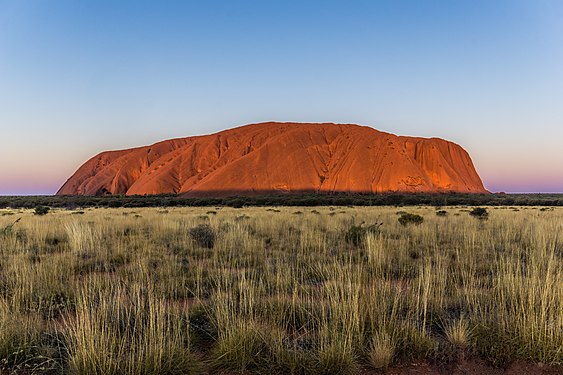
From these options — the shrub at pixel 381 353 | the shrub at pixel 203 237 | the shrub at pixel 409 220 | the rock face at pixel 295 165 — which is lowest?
the shrub at pixel 381 353

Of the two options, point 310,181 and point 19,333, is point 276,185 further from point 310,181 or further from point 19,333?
point 19,333

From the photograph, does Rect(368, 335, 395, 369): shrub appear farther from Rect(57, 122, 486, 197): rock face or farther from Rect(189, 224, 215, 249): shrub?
Rect(57, 122, 486, 197): rock face

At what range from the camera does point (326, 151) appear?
84000mm

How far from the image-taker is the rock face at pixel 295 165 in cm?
7531

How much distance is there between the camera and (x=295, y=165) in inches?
3081

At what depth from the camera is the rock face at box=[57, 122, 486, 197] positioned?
75.3 metres

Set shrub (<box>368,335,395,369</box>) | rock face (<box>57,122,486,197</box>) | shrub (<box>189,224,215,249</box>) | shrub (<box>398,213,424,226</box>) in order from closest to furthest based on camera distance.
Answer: shrub (<box>368,335,395,369</box>)
shrub (<box>189,224,215,249</box>)
shrub (<box>398,213,424,226</box>)
rock face (<box>57,122,486,197</box>)

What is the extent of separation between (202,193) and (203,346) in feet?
232

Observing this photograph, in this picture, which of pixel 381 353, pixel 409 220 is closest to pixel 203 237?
pixel 381 353

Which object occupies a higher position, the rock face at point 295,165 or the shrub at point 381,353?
the rock face at point 295,165

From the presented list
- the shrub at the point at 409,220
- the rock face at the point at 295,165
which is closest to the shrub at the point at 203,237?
the shrub at the point at 409,220

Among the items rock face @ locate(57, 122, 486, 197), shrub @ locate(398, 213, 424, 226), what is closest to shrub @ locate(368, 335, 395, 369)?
shrub @ locate(398, 213, 424, 226)


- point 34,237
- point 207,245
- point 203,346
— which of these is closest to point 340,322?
point 203,346

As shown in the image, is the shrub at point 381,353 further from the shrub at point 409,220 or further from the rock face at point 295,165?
the rock face at point 295,165
